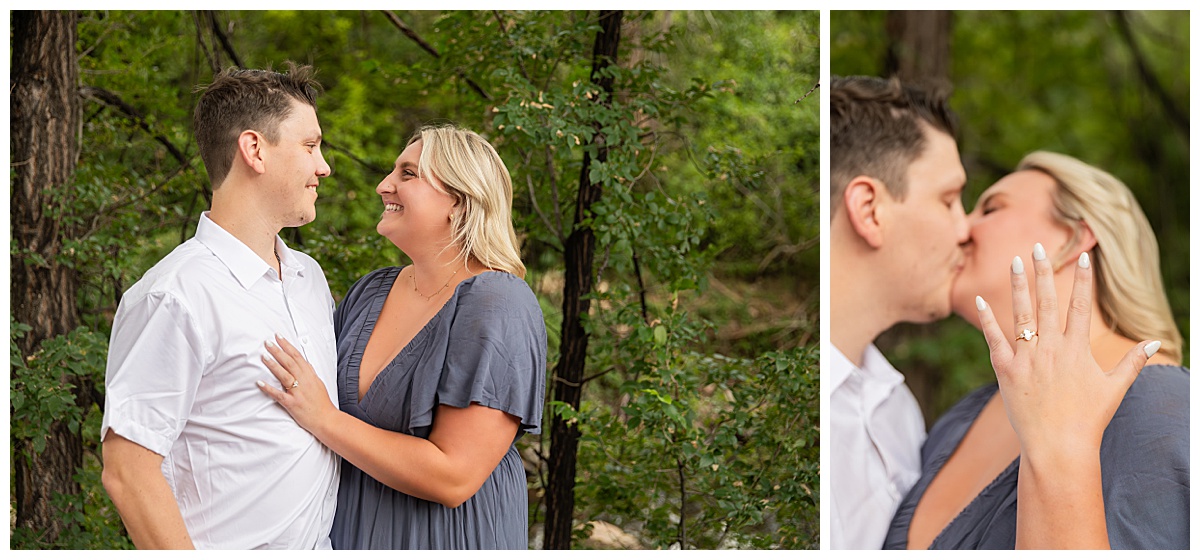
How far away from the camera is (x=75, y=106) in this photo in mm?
2631

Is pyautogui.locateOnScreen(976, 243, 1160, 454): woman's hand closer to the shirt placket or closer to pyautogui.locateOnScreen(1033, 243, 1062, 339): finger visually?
pyautogui.locateOnScreen(1033, 243, 1062, 339): finger

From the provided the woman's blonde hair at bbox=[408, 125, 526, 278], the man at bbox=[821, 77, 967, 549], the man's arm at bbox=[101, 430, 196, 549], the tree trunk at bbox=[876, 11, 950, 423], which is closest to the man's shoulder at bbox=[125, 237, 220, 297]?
the man's arm at bbox=[101, 430, 196, 549]

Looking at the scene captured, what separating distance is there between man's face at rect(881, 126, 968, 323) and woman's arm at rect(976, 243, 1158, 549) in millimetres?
387

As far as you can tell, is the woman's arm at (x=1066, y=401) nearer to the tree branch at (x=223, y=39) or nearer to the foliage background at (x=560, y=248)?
the foliage background at (x=560, y=248)

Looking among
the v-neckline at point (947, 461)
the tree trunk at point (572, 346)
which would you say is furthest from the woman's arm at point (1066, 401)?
the tree trunk at point (572, 346)

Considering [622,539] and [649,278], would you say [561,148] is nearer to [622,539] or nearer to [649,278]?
[649,278]

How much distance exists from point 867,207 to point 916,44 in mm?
1672

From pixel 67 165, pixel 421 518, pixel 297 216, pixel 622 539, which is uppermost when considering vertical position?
pixel 67 165

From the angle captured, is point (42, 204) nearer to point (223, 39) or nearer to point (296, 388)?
point (223, 39)

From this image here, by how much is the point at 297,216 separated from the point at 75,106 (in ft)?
3.85

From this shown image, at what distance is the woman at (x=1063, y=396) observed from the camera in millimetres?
1799

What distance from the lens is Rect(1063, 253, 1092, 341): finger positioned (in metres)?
1.79

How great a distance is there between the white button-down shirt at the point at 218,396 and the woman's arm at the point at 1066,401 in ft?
4.68

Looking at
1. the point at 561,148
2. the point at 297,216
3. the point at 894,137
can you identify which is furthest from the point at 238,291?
the point at 894,137
